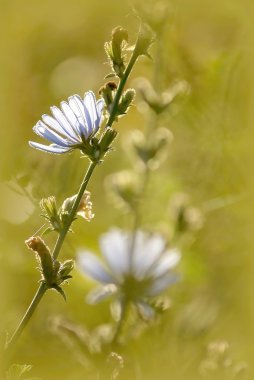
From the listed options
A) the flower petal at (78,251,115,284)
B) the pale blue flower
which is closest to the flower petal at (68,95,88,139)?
the pale blue flower

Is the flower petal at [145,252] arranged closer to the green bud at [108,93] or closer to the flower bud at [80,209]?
the flower bud at [80,209]

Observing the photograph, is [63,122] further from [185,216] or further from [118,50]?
[185,216]

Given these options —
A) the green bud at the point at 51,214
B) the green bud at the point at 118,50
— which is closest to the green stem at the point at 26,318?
the green bud at the point at 51,214

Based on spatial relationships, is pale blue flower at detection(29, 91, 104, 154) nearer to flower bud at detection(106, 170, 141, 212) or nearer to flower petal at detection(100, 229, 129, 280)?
flower petal at detection(100, 229, 129, 280)

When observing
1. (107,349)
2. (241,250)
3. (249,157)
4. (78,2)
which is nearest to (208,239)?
(241,250)

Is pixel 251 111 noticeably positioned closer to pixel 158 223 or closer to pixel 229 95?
pixel 229 95

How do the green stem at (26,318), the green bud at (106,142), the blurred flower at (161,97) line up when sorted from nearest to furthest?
the green stem at (26,318) < the green bud at (106,142) < the blurred flower at (161,97)
